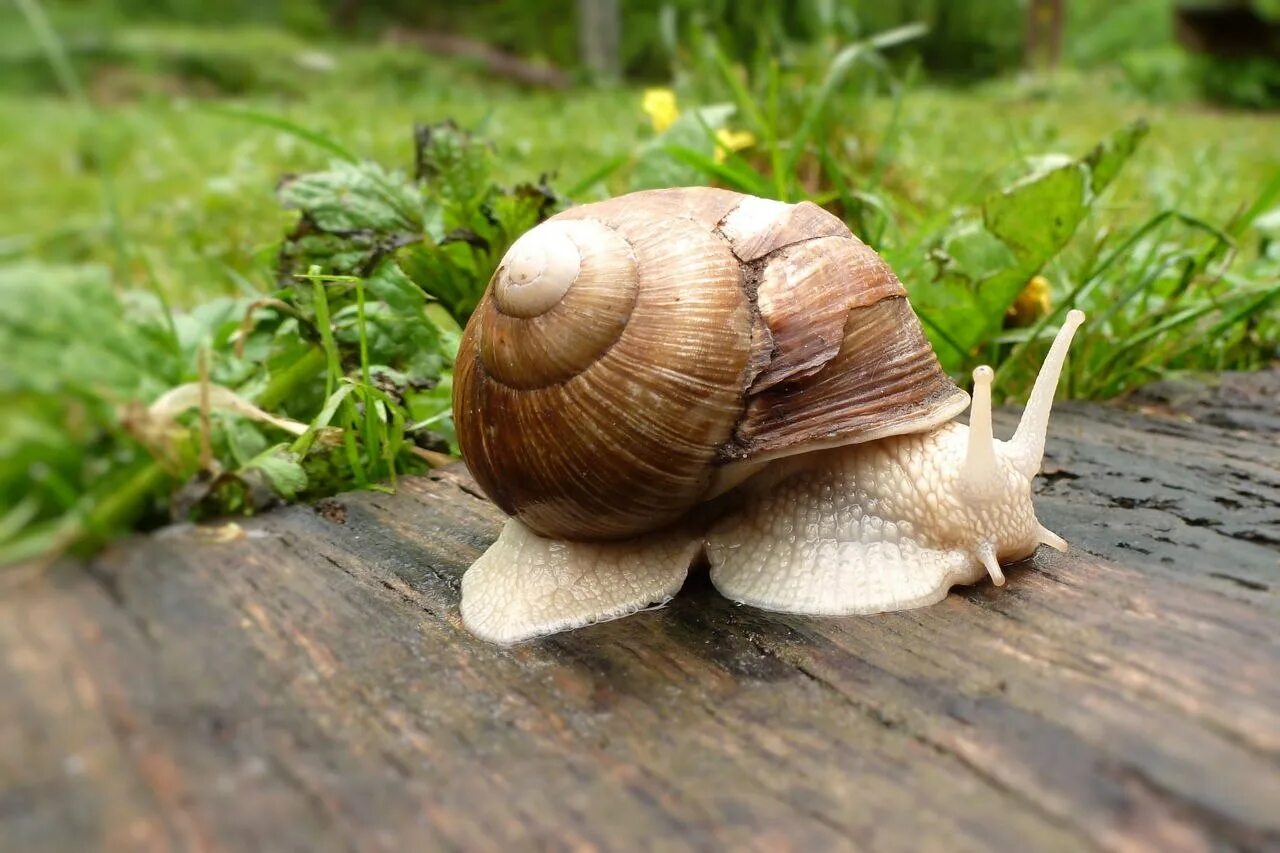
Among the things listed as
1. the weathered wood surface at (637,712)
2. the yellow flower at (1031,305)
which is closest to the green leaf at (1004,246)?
the yellow flower at (1031,305)

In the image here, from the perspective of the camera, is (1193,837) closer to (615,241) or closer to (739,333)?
(739,333)

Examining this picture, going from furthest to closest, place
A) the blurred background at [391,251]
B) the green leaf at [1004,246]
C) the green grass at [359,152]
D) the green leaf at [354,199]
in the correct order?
the green grass at [359,152] < the green leaf at [1004,246] < the green leaf at [354,199] < the blurred background at [391,251]

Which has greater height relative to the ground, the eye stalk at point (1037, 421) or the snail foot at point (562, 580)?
the eye stalk at point (1037, 421)

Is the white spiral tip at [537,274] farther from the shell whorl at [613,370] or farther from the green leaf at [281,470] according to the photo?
the green leaf at [281,470]

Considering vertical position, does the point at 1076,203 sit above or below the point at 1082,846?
above

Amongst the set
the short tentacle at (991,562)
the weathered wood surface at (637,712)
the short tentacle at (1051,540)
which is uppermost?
the weathered wood surface at (637,712)

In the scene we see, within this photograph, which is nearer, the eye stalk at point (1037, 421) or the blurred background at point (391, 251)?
the blurred background at point (391, 251)

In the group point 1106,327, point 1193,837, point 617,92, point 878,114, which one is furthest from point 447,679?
point 617,92
